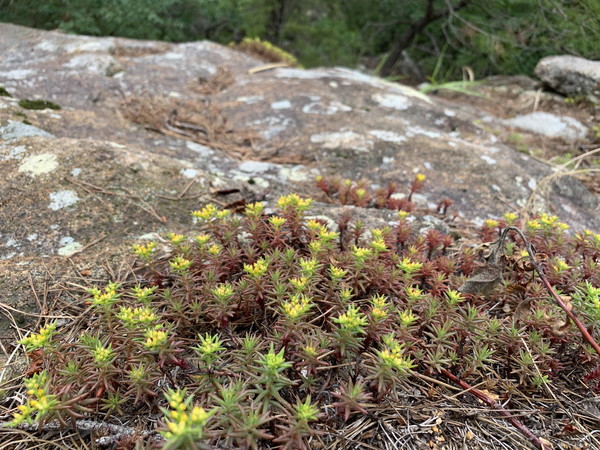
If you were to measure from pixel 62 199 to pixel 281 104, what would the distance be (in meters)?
3.24

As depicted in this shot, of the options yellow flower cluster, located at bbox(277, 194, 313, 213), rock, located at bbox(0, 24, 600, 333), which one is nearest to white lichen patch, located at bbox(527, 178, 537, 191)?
rock, located at bbox(0, 24, 600, 333)

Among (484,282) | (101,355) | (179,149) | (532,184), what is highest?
(101,355)

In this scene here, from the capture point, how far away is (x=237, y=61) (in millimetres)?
6949

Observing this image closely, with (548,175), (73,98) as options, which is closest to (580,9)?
(548,175)

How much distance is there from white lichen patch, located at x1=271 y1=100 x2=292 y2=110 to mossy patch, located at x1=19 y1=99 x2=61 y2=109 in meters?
2.53

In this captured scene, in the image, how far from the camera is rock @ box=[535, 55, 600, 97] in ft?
22.9

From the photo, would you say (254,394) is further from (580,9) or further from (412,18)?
(412,18)

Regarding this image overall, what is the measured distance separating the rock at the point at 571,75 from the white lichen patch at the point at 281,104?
5.49m

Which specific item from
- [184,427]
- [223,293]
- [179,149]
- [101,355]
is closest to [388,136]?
[179,149]

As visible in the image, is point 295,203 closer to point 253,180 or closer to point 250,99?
point 253,180

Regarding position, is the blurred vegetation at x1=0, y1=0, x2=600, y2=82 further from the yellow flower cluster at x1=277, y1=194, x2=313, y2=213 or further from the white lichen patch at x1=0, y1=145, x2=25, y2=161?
the yellow flower cluster at x1=277, y1=194, x2=313, y2=213

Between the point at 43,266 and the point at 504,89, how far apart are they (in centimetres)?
922

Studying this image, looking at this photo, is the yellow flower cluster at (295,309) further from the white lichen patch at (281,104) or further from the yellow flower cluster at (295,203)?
the white lichen patch at (281,104)

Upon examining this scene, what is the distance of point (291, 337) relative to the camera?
1725 mm
